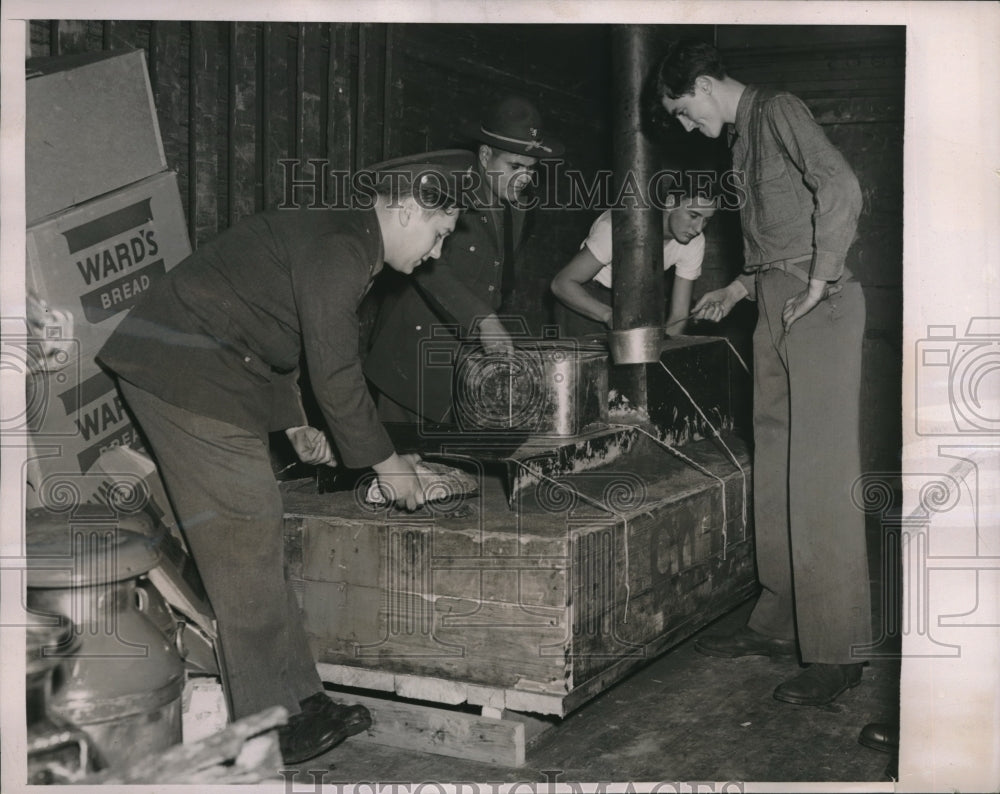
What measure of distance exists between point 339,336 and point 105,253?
1.02 m

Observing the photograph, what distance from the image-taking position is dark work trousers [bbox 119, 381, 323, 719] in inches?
104

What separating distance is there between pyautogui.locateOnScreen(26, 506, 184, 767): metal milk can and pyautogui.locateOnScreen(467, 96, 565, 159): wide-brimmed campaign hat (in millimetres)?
2159

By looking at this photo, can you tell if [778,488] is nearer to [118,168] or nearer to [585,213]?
[118,168]

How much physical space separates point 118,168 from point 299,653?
1.66 m

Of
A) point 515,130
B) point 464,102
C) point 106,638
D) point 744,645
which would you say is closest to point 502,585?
point 106,638

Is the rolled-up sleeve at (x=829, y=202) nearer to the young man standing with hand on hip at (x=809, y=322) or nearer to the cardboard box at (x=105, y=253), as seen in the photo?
the young man standing with hand on hip at (x=809, y=322)

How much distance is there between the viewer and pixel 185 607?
8.82ft

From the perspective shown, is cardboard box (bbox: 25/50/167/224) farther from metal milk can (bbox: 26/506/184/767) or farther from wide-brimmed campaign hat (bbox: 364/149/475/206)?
metal milk can (bbox: 26/506/184/767)

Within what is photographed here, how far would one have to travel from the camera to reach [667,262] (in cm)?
508

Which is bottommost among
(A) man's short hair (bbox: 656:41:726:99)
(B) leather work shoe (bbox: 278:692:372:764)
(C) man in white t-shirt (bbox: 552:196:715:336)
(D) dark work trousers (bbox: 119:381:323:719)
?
(B) leather work shoe (bbox: 278:692:372:764)

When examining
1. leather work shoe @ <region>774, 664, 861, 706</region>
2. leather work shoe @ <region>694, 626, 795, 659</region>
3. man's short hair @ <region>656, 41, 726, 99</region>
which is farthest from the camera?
leather work shoe @ <region>694, 626, 795, 659</region>

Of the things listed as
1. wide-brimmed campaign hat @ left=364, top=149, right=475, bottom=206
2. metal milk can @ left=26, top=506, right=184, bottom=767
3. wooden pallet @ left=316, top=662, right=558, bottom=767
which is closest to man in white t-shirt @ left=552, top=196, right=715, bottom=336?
wide-brimmed campaign hat @ left=364, top=149, right=475, bottom=206

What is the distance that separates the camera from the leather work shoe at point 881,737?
110 inches

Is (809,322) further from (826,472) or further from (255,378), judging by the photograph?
(255,378)
